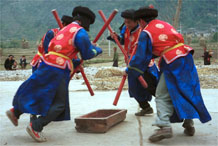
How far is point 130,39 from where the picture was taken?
17.2 ft

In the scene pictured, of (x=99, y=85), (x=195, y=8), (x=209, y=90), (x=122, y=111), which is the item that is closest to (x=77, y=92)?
(x=99, y=85)

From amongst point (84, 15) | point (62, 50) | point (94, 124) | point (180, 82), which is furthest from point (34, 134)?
point (180, 82)

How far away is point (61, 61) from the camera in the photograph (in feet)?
13.1

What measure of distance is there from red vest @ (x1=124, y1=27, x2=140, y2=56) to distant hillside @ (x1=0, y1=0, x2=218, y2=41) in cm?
8041

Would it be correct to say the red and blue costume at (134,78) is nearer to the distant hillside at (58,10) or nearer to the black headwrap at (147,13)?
the black headwrap at (147,13)

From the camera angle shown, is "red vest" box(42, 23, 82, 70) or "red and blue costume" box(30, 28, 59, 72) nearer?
"red vest" box(42, 23, 82, 70)

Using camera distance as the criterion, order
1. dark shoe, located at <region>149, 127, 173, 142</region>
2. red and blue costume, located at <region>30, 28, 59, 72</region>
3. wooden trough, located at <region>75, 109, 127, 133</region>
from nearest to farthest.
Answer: dark shoe, located at <region>149, 127, 173, 142</region>
wooden trough, located at <region>75, 109, 127, 133</region>
red and blue costume, located at <region>30, 28, 59, 72</region>

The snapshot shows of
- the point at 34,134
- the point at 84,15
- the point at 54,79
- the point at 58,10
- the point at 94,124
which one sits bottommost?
the point at 58,10

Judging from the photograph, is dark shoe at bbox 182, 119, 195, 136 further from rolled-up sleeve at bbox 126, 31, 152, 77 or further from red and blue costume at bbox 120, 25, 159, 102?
red and blue costume at bbox 120, 25, 159, 102

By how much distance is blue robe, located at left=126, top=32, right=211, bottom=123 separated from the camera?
3.82 m

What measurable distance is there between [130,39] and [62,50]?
1.49 m

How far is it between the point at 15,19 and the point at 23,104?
316ft

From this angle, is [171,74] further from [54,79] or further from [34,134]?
[34,134]

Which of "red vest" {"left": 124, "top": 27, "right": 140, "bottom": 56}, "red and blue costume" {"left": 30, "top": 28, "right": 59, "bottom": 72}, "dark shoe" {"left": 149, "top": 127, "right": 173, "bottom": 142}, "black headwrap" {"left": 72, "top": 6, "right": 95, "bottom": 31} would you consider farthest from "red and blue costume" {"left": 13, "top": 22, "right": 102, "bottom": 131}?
"red vest" {"left": 124, "top": 27, "right": 140, "bottom": 56}
